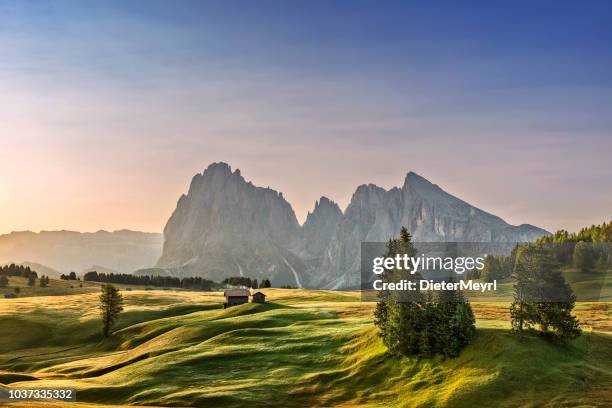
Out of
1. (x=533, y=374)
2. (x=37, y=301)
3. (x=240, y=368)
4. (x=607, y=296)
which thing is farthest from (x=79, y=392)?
(x=607, y=296)

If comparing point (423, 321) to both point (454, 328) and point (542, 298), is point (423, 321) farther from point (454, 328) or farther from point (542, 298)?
point (542, 298)

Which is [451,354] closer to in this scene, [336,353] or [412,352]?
A: [412,352]

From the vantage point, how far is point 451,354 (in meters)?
76.1

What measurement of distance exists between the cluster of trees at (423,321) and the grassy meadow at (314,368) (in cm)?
167

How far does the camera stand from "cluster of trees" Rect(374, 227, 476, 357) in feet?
253

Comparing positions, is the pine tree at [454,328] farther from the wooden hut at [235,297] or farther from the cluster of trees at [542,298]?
the wooden hut at [235,297]

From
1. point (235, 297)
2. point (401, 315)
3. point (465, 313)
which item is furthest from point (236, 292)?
point (465, 313)

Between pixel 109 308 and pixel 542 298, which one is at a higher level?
pixel 542 298

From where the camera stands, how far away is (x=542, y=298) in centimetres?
7838

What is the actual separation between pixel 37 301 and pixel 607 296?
608 feet

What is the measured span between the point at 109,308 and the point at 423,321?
317ft

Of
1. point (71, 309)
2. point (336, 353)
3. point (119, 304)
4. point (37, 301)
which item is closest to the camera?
point (336, 353)

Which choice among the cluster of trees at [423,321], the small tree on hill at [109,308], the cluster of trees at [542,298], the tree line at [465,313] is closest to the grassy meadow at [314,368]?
the cluster of trees at [423,321]

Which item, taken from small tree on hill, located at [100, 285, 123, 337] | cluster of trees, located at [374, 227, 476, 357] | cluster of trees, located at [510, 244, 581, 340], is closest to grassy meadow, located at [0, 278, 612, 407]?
cluster of trees, located at [374, 227, 476, 357]
